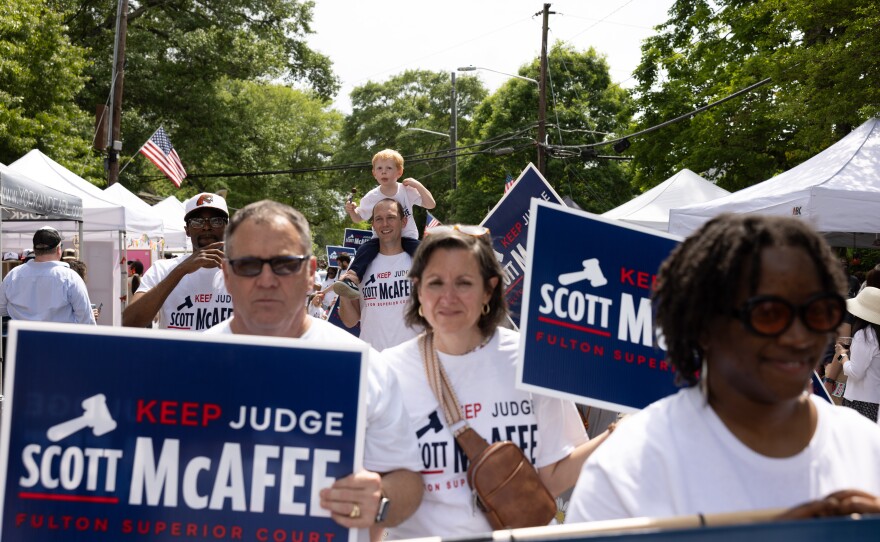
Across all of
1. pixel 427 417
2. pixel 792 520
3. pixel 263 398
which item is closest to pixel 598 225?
pixel 427 417

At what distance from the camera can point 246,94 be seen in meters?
36.1

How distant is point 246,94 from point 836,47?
26396 mm

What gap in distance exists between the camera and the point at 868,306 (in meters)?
6.58

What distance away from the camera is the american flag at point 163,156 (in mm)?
21058

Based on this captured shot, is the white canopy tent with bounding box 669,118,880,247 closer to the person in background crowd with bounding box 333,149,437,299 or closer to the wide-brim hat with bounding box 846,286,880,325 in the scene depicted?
the wide-brim hat with bounding box 846,286,880,325

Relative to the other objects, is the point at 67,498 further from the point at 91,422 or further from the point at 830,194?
the point at 830,194

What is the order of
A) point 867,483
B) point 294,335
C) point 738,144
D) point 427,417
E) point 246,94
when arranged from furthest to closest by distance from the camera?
point 246,94 → point 738,144 → point 427,417 → point 294,335 → point 867,483

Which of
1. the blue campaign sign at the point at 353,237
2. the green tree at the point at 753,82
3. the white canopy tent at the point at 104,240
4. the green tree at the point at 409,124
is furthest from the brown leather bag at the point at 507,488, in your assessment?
the green tree at the point at 409,124

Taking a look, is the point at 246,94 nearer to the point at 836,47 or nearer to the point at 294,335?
the point at 836,47

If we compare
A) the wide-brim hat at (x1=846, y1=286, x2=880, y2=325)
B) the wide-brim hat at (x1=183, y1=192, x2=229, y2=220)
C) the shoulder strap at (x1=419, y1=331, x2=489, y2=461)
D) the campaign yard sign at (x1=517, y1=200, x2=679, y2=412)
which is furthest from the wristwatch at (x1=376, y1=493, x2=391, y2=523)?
the wide-brim hat at (x1=846, y1=286, x2=880, y2=325)

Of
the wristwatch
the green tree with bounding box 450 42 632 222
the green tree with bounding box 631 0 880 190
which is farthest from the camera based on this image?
the green tree with bounding box 450 42 632 222

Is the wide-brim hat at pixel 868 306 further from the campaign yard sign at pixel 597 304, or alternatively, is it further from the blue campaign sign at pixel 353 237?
the blue campaign sign at pixel 353 237

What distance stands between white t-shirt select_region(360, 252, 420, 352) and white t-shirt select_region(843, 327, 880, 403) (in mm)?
3148

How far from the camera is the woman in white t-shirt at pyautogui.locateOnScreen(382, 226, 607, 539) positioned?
A: 296cm
